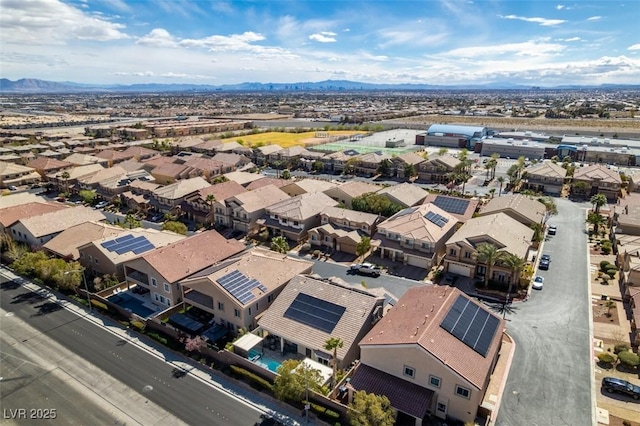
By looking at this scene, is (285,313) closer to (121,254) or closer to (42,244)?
(121,254)

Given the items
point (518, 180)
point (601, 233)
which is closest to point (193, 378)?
point (601, 233)

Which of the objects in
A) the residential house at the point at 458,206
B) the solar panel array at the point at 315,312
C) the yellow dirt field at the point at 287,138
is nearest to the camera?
the solar panel array at the point at 315,312

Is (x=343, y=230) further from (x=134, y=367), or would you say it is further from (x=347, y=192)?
(x=134, y=367)

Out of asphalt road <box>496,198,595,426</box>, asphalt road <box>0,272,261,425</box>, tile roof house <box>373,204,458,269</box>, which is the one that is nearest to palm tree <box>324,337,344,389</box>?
asphalt road <box>0,272,261,425</box>

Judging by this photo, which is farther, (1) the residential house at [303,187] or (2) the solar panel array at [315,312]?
(1) the residential house at [303,187]

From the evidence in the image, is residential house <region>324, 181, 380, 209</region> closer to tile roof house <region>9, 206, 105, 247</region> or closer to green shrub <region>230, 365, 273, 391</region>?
tile roof house <region>9, 206, 105, 247</region>

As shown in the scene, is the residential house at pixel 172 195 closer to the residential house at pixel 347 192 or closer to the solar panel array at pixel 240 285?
the residential house at pixel 347 192

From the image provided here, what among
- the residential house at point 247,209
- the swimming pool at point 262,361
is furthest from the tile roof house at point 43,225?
the swimming pool at point 262,361

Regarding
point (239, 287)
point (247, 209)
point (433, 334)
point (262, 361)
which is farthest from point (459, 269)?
point (247, 209)
